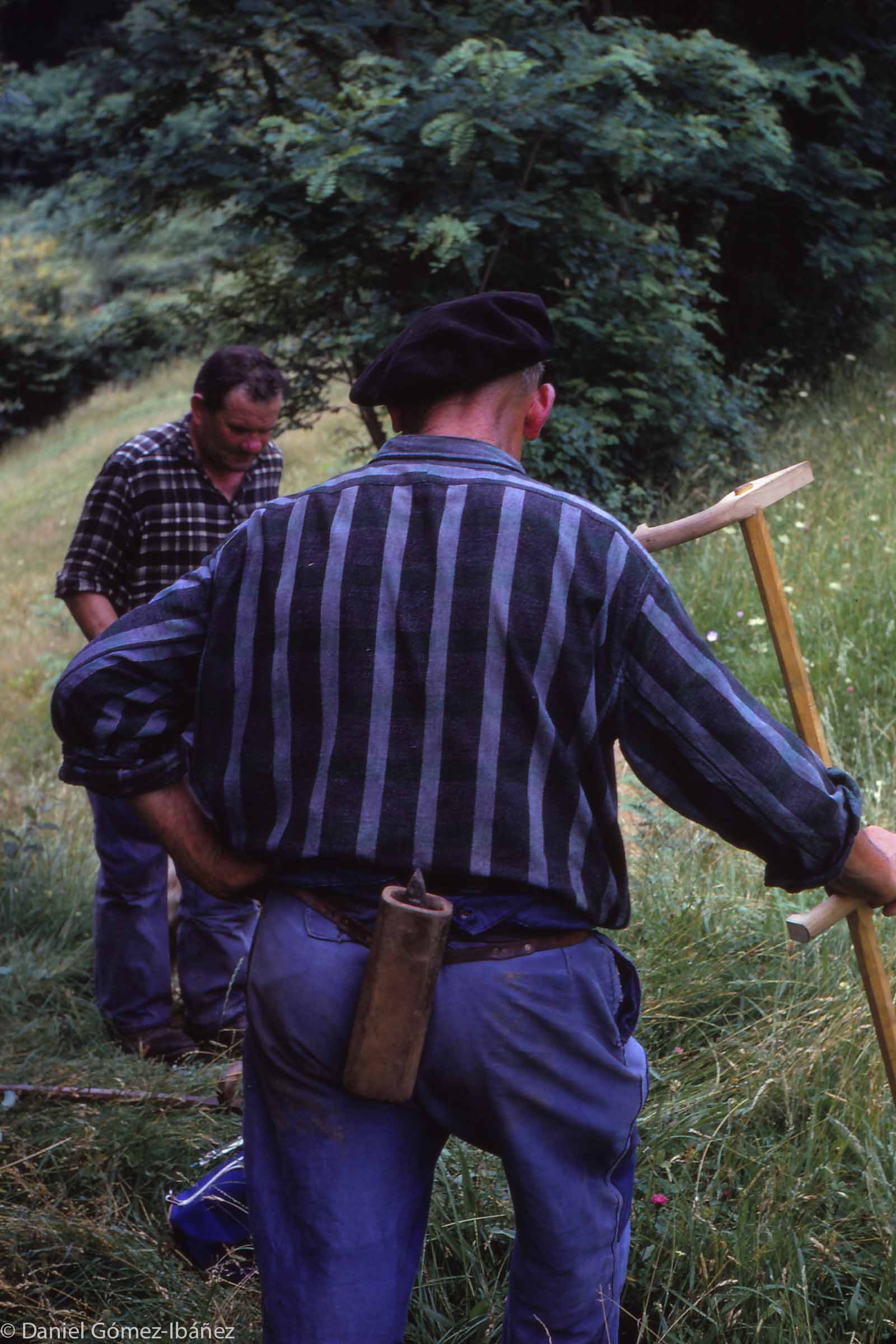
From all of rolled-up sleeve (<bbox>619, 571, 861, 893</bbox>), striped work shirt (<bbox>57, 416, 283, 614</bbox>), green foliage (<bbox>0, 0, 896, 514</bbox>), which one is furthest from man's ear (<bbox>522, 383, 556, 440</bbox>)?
green foliage (<bbox>0, 0, 896, 514</bbox>)

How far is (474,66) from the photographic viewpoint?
7.36 meters

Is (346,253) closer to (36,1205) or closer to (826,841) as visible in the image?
(36,1205)

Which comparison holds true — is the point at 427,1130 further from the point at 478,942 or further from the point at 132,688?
the point at 132,688

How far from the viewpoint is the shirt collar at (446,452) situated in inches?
73.6

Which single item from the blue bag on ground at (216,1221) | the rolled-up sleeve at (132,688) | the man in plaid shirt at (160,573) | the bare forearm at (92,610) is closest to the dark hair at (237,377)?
the man in plaid shirt at (160,573)

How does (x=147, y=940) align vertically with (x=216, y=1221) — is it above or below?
below

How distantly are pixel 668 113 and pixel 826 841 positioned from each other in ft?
25.4

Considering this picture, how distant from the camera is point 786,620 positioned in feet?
7.26

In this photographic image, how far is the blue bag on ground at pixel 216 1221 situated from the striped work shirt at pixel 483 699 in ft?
3.82

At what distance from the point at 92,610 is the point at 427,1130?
8.21ft

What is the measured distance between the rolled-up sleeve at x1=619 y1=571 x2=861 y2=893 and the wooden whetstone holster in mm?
373

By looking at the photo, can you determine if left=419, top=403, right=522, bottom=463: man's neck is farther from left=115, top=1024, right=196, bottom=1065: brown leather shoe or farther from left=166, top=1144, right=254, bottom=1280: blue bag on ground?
left=115, top=1024, right=196, bottom=1065: brown leather shoe

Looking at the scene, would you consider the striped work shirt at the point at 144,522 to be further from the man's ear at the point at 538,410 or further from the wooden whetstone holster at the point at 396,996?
the wooden whetstone holster at the point at 396,996

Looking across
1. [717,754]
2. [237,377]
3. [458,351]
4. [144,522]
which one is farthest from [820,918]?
[144,522]
